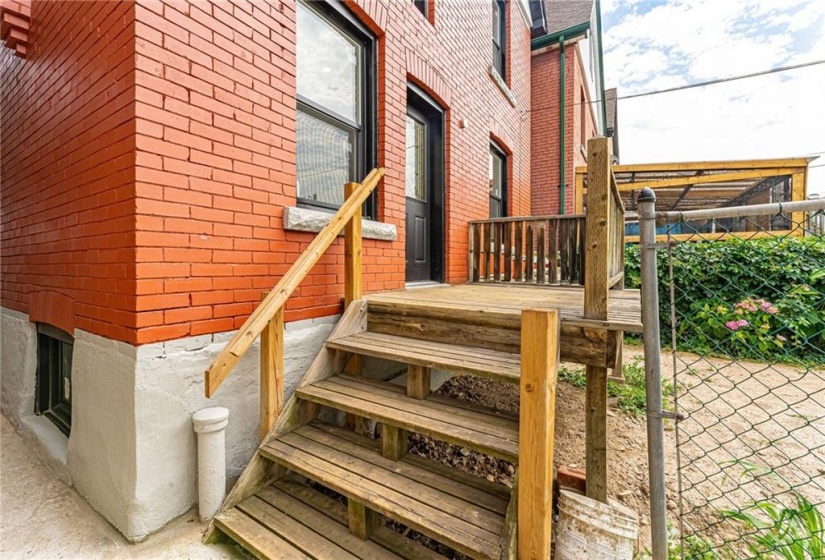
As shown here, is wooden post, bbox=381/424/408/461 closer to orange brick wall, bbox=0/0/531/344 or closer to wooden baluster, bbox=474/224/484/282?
orange brick wall, bbox=0/0/531/344

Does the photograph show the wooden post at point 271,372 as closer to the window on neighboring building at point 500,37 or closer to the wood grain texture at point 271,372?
the wood grain texture at point 271,372

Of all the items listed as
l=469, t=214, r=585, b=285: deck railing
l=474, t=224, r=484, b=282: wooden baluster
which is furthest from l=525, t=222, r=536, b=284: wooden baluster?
l=474, t=224, r=484, b=282: wooden baluster

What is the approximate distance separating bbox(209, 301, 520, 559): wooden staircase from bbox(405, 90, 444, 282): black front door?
2168mm

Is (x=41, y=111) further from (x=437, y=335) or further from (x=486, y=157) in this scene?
(x=486, y=157)

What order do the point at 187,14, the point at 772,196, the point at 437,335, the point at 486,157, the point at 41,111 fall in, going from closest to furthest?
the point at 187,14 → the point at 437,335 → the point at 41,111 → the point at 486,157 → the point at 772,196

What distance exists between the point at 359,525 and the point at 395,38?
3.81 metres

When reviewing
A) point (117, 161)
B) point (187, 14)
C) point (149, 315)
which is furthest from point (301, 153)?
point (149, 315)

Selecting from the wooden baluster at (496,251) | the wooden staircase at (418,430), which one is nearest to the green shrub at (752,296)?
the wooden baluster at (496,251)

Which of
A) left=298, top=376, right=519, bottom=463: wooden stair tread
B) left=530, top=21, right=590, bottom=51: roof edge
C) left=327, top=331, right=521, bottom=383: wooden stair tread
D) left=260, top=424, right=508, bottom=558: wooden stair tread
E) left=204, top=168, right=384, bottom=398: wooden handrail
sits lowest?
left=260, top=424, right=508, bottom=558: wooden stair tread

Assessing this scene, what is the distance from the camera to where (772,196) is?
328 inches

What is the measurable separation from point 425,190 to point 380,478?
11.0ft

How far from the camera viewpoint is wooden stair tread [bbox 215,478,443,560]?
58.6 inches

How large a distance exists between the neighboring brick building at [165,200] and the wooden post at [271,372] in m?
0.20

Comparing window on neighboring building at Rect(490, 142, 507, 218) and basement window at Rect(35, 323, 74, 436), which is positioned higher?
window on neighboring building at Rect(490, 142, 507, 218)
